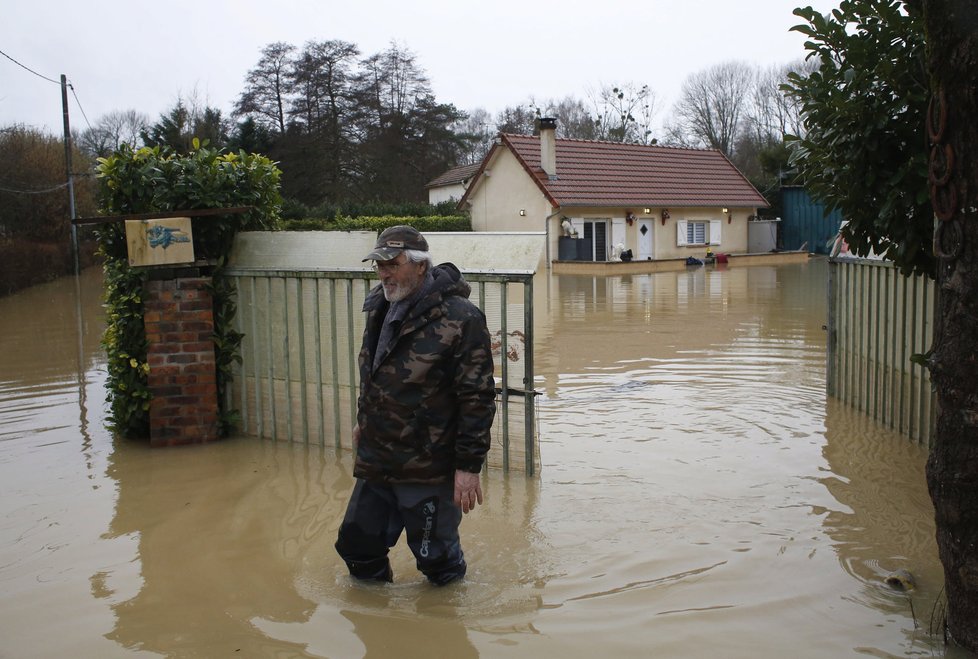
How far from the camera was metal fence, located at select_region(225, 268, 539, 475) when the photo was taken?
596 centimetres

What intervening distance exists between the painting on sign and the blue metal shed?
34.0 meters

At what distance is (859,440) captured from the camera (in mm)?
6934

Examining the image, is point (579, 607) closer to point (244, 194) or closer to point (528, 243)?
point (528, 243)

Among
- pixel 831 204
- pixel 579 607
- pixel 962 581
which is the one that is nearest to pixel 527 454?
pixel 579 607

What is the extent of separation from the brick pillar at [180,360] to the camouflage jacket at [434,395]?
11.3ft

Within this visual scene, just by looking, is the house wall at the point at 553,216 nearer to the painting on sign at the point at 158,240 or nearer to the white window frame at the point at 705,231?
the white window frame at the point at 705,231

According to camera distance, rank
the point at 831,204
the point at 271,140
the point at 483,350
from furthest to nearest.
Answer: the point at 271,140 → the point at 831,204 → the point at 483,350

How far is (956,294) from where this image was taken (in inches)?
133

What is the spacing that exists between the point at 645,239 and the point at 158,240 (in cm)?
3005

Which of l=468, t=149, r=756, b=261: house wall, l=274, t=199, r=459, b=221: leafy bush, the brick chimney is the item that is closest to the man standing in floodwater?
l=468, t=149, r=756, b=261: house wall

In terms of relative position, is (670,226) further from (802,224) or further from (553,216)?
(802,224)

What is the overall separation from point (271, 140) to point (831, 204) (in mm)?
47634

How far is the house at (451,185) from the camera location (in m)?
45.1

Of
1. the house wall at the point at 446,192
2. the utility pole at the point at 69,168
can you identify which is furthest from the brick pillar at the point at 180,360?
the house wall at the point at 446,192
